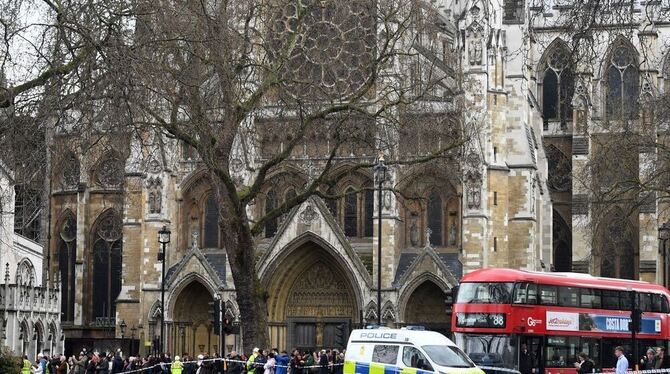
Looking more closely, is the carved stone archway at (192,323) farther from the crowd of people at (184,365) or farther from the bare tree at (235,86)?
the bare tree at (235,86)

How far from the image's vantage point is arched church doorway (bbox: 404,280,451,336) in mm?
51656

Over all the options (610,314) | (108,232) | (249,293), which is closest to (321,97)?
(249,293)

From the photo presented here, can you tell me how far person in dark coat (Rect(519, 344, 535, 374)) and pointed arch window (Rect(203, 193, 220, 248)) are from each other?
75.2 feet

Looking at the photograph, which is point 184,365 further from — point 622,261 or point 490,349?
point 622,261

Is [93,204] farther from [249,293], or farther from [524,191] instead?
[249,293]

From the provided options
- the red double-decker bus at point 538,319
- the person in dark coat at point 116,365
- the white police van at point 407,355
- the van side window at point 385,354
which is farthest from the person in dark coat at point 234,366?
the van side window at point 385,354

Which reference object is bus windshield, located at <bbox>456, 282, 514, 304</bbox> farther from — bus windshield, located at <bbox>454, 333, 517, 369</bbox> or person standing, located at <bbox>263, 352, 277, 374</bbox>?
person standing, located at <bbox>263, 352, 277, 374</bbox>

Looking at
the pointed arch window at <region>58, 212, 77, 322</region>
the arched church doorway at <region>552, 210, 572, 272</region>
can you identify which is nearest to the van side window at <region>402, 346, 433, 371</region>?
the arched church doorway at <region>552, 210, 572, 272</region>

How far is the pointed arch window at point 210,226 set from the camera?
179ft

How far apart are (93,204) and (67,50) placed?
3910cm

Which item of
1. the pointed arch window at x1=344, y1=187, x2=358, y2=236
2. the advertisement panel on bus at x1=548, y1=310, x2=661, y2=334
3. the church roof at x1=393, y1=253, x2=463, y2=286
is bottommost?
the advertisement panel on bus at x1=548, y1=310, x2=661, y2=334

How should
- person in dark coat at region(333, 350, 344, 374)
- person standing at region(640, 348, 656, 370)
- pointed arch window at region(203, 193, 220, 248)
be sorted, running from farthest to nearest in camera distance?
pointed arch window at region(203, 193, 220, 248) < person in dark coat at region(333, 350, 344, 374) < person standing at region(640, 348, 656, 370)

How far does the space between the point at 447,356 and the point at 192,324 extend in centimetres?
2774

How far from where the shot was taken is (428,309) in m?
52.0
